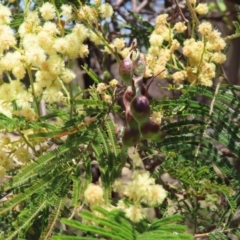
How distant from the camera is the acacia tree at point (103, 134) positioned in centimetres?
88

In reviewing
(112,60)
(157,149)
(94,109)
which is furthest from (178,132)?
(112,60)

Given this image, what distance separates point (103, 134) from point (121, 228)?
0.29 meters

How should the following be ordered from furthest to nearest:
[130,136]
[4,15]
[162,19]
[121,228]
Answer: [162,19] → [4,15] → [130,136] → [121,228]

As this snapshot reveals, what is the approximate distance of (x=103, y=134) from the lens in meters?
1.03

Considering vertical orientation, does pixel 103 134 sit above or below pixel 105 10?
below

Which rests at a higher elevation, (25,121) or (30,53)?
(30,53)

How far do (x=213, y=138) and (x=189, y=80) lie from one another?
138 millimetres

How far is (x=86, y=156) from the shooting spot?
3.33 ft

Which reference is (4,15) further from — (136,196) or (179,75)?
(136,196)

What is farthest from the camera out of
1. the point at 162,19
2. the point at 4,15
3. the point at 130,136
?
the point at 162,19

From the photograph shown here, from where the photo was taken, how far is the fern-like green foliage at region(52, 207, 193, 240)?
74 cm

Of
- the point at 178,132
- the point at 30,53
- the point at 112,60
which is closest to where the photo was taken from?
the point at 30,53

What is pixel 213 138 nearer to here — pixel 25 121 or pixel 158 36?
pixel 158 36

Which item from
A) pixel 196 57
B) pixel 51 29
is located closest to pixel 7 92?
pixel 51 29
